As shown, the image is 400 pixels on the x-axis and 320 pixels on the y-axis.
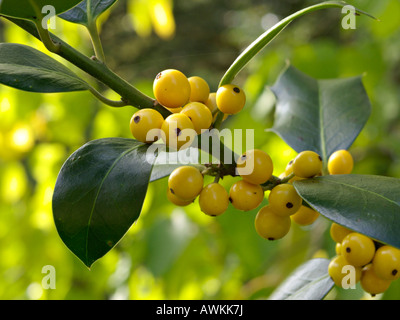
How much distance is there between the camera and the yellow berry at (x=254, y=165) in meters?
0.48

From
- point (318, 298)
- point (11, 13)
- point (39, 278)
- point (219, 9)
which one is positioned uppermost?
point (219, 9)

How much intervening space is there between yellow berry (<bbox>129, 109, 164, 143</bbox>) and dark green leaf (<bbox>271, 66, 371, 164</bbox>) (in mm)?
269

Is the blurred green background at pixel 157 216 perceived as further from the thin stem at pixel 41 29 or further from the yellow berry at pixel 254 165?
the thin stem at pixel 41 29

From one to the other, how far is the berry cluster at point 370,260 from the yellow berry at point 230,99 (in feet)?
0.66

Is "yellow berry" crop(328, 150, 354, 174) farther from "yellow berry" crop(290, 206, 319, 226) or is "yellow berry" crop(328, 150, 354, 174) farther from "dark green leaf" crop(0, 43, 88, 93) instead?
"dark green leaf" crop(0, 43, 88, 93)

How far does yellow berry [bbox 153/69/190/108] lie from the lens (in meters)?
0.48

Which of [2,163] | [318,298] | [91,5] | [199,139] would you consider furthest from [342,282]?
[2,163]

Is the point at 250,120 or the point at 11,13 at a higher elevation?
the point at 250,120

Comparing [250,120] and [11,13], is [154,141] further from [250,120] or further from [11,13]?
[250,120]

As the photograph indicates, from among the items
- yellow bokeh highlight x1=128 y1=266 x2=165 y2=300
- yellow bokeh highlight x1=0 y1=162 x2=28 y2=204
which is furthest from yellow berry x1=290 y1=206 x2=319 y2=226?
yellow bokeh highlight x1=0 y1=162 x2=28 y2=204

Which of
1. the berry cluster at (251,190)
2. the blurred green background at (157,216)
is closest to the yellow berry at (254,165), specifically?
the berry cluster at (251,190)

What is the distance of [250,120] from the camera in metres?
1.29

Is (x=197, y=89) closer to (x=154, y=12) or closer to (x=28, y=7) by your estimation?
(x=28, y=7)

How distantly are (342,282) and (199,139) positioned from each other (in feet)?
0.86
